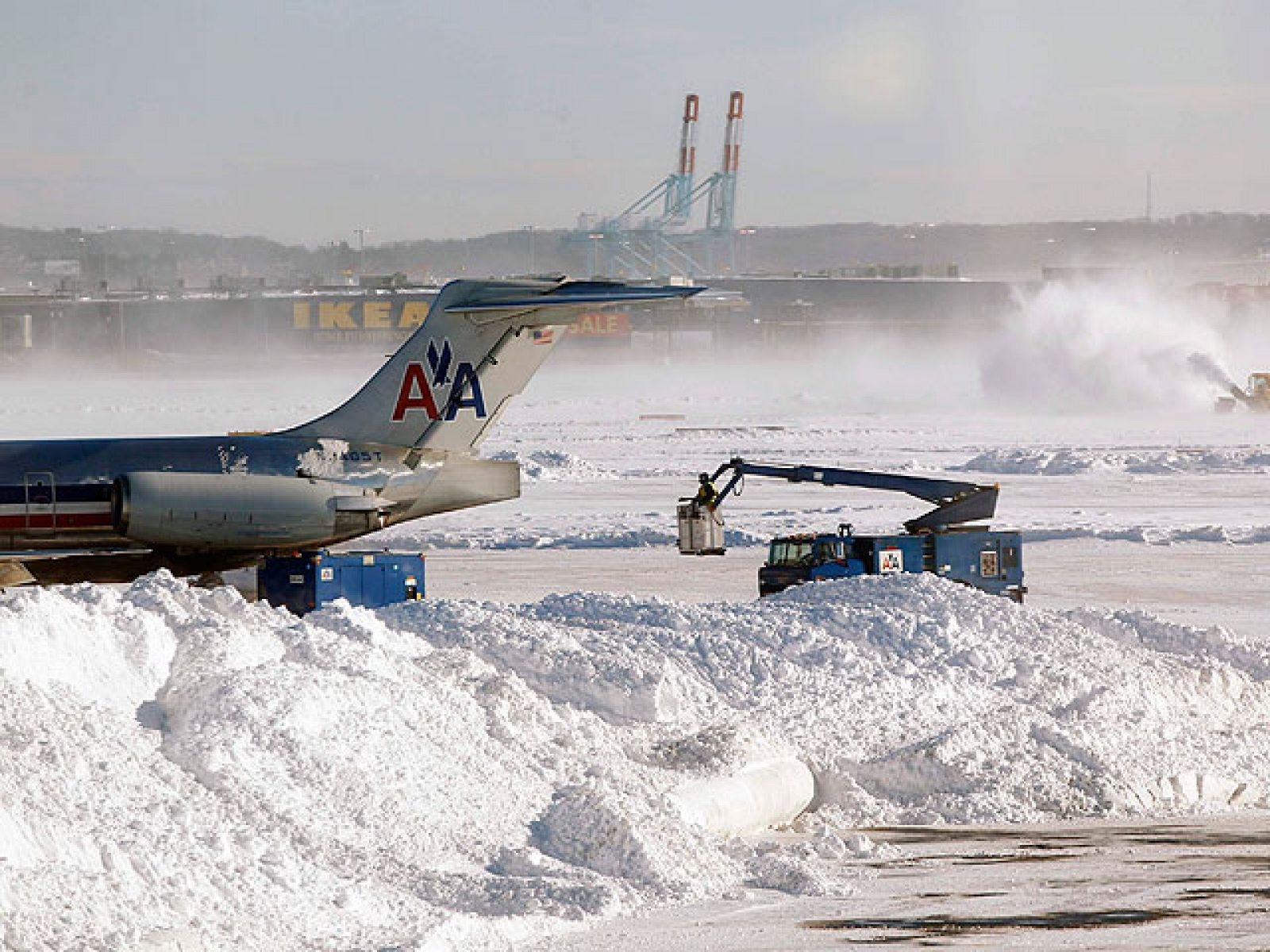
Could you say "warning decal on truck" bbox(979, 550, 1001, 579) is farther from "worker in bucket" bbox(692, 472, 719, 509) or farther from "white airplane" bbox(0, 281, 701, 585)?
"white airplane" bbox(0, 281, 701, 585)

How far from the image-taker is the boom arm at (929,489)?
113 ft

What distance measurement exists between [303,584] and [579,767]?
43.4 feet

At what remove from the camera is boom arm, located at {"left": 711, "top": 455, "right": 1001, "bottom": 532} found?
113 ft

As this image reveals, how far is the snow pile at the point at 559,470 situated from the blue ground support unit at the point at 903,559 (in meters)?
31.7

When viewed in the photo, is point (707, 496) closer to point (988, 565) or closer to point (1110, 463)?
point (988, 565)

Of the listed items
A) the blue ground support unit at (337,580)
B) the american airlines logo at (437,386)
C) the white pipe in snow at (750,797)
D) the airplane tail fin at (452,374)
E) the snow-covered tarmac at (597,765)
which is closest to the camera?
the snow-covered tarmac at (597,765)

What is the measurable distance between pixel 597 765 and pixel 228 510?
507 inches

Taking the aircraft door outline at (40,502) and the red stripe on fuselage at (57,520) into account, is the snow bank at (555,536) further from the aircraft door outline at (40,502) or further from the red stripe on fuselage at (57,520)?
the aircraft door outline at (40,502)

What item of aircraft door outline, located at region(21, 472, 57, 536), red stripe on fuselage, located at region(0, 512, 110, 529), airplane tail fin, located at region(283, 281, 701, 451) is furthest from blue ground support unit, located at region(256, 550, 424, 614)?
aircraft door outline, located at region(21, 472, 57, 536)

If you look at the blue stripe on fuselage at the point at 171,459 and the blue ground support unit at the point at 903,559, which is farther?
the blue ground support unit at the point at 903,559

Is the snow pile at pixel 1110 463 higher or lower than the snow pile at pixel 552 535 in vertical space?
higher

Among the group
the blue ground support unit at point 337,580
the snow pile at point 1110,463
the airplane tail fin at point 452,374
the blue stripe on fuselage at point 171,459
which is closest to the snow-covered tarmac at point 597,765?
the blue ground support unit at point 337,580

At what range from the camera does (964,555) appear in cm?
3300

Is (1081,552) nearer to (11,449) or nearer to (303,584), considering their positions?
(303,584)
